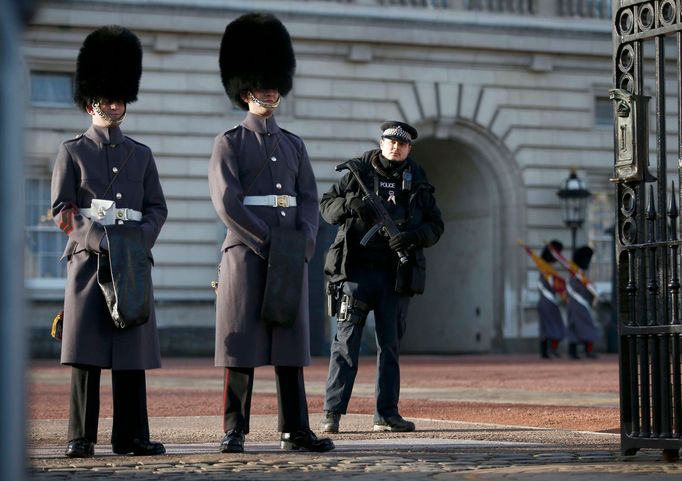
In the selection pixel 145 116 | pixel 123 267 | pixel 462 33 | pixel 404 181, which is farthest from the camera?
pixel 462 33

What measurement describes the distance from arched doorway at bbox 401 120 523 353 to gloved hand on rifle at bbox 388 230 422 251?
1700cm

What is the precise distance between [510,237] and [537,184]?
106cm

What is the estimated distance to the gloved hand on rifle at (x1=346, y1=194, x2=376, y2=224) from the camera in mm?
8438

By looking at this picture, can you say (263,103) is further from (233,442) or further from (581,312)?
(581,312)

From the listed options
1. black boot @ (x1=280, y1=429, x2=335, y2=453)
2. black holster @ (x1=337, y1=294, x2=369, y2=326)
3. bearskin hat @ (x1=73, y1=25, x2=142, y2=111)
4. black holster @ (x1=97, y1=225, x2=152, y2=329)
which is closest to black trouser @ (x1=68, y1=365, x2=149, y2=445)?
black holster @ (x1=97, y1=225, x2=152, y2=329)

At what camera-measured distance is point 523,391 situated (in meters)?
13.4

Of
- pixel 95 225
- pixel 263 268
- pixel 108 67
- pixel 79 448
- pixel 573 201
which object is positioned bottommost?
pixel 79 448

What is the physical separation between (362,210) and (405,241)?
0.31 metres

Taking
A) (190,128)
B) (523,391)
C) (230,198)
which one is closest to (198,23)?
(190,128)

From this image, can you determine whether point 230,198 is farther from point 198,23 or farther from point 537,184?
point 537,184

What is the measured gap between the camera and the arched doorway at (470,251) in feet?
84.4

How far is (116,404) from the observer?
6840mm

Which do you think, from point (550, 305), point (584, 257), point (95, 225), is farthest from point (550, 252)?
point (95, 225)

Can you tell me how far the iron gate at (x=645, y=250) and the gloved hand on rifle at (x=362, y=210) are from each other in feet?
6.14
